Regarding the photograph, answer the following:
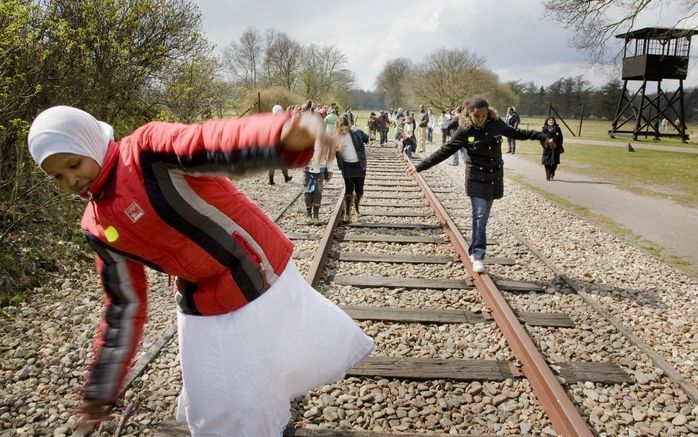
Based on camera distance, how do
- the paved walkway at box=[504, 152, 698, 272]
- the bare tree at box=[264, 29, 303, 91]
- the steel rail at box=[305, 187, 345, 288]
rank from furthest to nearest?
the bare tree at box=[264, 29, 303, 91]
the paved walkway at box=[504, 152, 698, 272]
the steel rail at box=[305, 187, 345, 288]

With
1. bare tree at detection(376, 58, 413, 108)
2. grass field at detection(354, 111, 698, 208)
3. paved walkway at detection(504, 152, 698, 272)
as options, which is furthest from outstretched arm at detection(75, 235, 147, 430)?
bare tree at detection(376, 58, 413, 108)

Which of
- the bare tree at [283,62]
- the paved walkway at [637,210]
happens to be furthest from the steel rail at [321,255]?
the bare tree at [283,62]

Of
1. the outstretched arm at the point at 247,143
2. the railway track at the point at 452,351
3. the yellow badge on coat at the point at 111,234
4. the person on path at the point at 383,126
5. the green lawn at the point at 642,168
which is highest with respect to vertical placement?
the person on path at the point at 383,126

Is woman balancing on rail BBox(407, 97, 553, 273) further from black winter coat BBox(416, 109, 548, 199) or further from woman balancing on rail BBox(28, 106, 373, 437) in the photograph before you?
woman balancing on rail BBox(28, 106, 373, 437)

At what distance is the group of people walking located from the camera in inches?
52.8

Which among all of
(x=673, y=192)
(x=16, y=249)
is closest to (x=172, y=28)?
(x=16, y=249)

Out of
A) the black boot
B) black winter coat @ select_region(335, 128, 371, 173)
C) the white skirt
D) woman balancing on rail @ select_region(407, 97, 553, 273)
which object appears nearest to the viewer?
the white skirt

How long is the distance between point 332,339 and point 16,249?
546 centimetres

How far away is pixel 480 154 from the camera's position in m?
5.24

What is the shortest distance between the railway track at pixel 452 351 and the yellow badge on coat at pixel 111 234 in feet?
5.46

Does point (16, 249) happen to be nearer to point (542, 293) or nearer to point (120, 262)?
point (120, 262)

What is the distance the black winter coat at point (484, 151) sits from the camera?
203 inches

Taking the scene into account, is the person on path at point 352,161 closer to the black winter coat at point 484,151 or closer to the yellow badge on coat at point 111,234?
the black winter coat at point 484,151

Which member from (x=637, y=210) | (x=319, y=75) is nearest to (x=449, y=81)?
(x=319, y=75)
